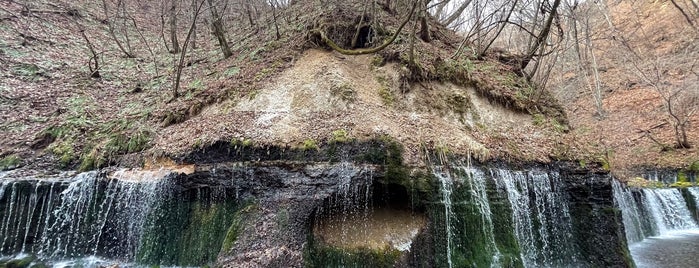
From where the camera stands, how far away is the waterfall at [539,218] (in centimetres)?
738

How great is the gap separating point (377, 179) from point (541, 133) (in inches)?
203

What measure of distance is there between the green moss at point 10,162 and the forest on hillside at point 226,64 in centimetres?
7

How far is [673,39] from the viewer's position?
23531mm

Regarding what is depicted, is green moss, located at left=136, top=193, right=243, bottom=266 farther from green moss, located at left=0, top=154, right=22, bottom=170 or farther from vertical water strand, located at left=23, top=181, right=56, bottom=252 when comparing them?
green moss, located at left=0, top=154, right=22, bottom=170

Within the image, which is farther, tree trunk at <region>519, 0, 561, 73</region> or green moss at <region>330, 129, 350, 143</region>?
tree trunk at <region>519, 0, 561, 73</region>

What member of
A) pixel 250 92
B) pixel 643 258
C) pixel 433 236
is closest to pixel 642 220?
pixel 643 258

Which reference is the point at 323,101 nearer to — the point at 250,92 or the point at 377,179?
the point at 250,92

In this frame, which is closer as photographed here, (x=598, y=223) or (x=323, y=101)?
(x=598, y=223)

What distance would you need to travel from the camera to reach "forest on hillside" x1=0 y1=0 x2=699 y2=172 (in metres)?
9.36

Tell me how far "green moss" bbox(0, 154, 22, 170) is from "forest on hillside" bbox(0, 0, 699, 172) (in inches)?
2.9

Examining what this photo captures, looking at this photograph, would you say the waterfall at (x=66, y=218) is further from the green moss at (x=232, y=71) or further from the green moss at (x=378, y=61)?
the green moss at (x=378, y=61)

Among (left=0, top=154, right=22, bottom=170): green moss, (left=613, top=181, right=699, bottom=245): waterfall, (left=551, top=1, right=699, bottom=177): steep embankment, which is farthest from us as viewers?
(left=551, top=1, right=699, bottom=177): steep embankment

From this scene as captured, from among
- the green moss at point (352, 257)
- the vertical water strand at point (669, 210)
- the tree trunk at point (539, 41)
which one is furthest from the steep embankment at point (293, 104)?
the vertical water strand at point (669, 210)

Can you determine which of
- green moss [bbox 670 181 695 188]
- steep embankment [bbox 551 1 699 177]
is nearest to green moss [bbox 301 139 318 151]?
steep embankment [bbox 551 1 699 177]
